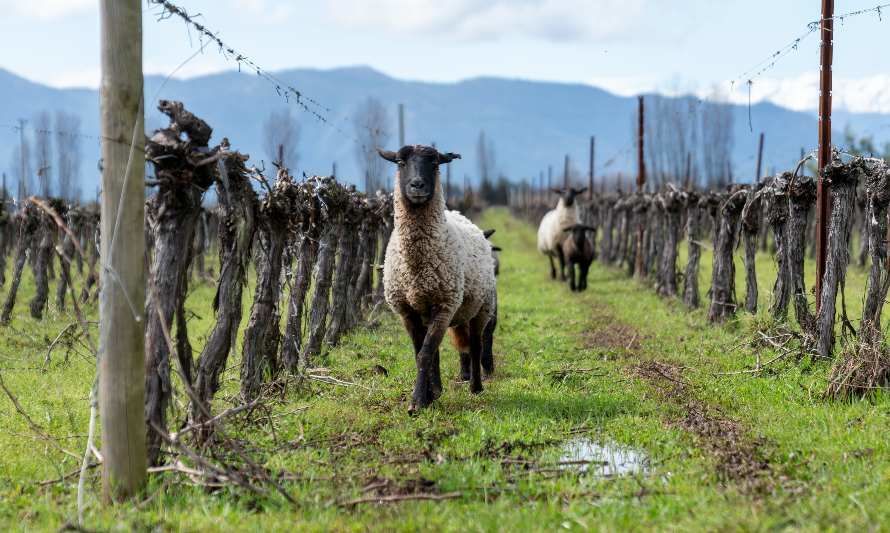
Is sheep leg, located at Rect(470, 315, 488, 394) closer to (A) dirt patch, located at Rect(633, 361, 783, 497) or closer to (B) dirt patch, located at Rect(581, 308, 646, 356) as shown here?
(A) dirt patch, located at Rect(633, 361, 783, 497)

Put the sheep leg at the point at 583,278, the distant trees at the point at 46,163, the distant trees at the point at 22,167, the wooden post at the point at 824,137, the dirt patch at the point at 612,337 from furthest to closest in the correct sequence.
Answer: the distant trees at the point at 22,167
the sheep leg at the point at 583,278
the distant trees at the point at 46,163
the dirt patch at the point at 612,337
the wooden post at the point at 824,137

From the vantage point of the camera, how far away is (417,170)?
7.91 metres

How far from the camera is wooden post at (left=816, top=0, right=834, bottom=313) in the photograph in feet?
31.7

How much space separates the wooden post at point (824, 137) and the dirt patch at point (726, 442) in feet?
8.59

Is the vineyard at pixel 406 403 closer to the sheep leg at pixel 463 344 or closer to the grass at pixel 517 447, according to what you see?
the grass at pixel 517 447

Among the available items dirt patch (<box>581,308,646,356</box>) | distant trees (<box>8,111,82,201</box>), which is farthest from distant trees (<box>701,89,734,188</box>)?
dirt patch (<box>581,308,646,356</box>)

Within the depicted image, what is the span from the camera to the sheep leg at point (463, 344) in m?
8.85

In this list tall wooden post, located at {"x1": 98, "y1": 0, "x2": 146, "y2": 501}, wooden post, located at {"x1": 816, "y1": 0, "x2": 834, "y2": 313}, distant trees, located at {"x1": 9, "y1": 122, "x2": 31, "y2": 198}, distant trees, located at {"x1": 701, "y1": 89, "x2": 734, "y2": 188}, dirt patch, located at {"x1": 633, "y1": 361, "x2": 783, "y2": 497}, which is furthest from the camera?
distant trees, located at {"x1": 701, "y1": 89, "x2": 734, "y2": 188}

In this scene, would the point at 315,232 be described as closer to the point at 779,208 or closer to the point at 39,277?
the point at 779,208

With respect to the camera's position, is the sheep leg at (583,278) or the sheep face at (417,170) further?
the sheep leg at (583,278)

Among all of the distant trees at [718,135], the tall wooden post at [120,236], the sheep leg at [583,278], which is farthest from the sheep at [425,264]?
the distant trees at [718,135]

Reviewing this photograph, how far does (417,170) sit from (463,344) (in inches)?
82.5

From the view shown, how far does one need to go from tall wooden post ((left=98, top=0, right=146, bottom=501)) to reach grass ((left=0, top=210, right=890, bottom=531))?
0.38 m

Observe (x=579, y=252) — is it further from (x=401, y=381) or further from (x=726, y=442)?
(x=726, y=442)
